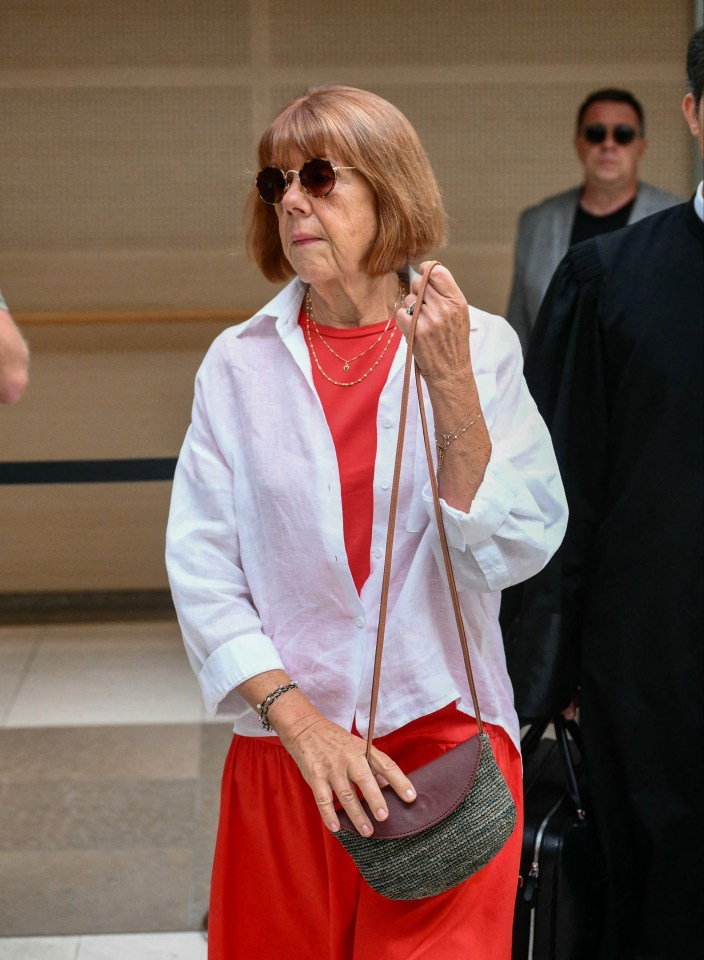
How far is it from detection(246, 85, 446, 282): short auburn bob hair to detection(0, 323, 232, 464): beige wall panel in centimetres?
249

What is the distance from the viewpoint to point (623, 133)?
4023 millimetres

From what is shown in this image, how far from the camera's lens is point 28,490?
4145 millimetres

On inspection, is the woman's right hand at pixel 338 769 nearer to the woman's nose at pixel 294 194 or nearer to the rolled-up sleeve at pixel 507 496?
the rolled-up sleeve at pixel 507 496

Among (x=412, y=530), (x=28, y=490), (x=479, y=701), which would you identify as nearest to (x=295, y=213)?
(x=412, y=530)

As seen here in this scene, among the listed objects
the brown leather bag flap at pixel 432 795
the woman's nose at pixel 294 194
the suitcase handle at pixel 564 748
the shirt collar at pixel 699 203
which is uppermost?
the woman's nose at pixel 294 194

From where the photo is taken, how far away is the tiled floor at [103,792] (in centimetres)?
343

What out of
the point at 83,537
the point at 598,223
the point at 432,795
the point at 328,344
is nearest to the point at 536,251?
the point at 598,223

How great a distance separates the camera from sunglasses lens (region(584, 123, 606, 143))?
4.04m

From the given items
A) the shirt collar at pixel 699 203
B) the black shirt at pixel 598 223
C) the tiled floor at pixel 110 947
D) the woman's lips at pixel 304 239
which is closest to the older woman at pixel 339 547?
the woman's lips at pixel 304 239

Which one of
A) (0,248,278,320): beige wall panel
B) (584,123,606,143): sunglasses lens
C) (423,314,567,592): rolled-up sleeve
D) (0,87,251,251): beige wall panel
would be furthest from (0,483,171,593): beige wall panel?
(423,314,567,592): rolled-up sleeve

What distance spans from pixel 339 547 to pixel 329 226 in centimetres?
45

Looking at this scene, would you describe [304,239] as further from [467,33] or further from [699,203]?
[467,33]

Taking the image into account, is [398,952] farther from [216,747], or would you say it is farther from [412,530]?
[216,747]

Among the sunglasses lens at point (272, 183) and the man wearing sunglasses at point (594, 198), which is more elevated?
the sunglasses lens at point (272, 183)
